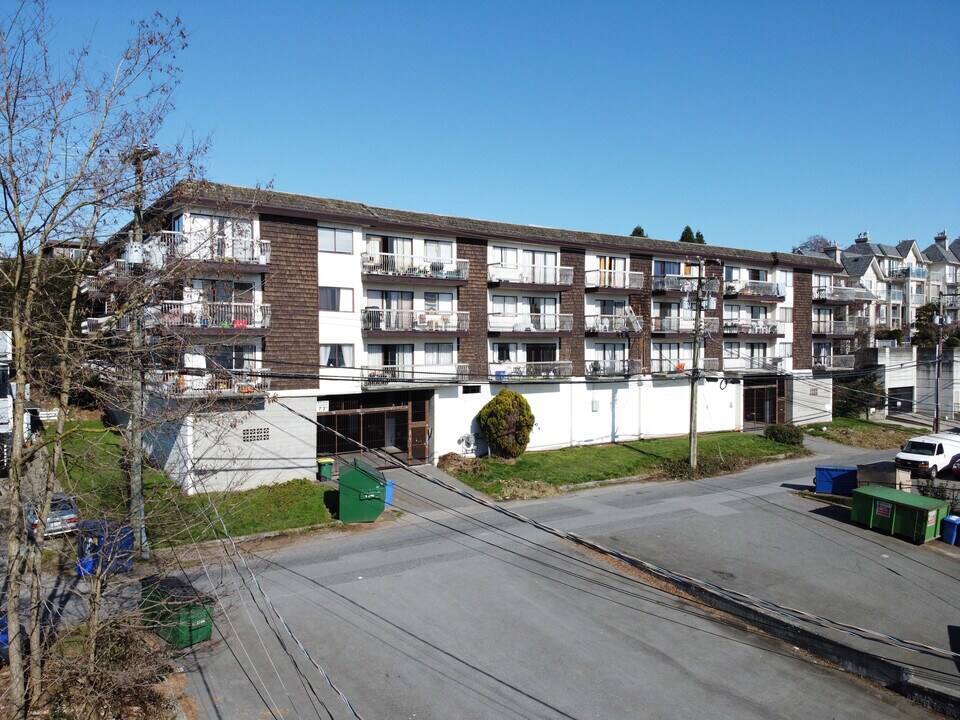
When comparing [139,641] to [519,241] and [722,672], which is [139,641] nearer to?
[722,672]

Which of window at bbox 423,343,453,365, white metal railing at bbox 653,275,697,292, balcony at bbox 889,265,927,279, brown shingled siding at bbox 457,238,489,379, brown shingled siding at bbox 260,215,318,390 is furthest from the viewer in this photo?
balcony at bbox 889,265,927,279

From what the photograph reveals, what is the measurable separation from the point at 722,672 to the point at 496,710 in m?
4.52

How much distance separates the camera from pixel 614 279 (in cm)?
3397

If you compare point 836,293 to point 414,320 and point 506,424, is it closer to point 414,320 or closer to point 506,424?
point 506,424

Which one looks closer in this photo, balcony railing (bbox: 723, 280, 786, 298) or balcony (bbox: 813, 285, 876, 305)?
balcony railing (bbox: 723, 280, 786, 298)

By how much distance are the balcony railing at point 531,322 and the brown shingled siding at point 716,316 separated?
35.5 feet

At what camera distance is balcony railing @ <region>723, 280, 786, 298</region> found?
128 ft

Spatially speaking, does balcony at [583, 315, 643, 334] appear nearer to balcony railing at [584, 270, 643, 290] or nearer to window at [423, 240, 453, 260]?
balcony railing at [584, 270, 643, 290]

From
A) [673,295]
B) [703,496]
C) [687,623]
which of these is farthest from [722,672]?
[673,295]

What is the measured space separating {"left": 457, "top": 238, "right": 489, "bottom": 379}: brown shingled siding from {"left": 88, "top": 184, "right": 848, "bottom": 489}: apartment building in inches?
2.8

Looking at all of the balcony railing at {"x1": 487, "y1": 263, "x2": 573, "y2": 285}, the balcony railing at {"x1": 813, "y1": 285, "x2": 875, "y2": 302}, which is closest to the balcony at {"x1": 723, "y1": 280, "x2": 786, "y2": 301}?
the balcony railing at {"x1": 813, "y1": 285, "x2": 875, "y2": 302}

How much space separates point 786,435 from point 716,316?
826 cm

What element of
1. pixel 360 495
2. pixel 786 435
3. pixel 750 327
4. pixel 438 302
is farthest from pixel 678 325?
pixel 360 495

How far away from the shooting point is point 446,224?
2892 cm
